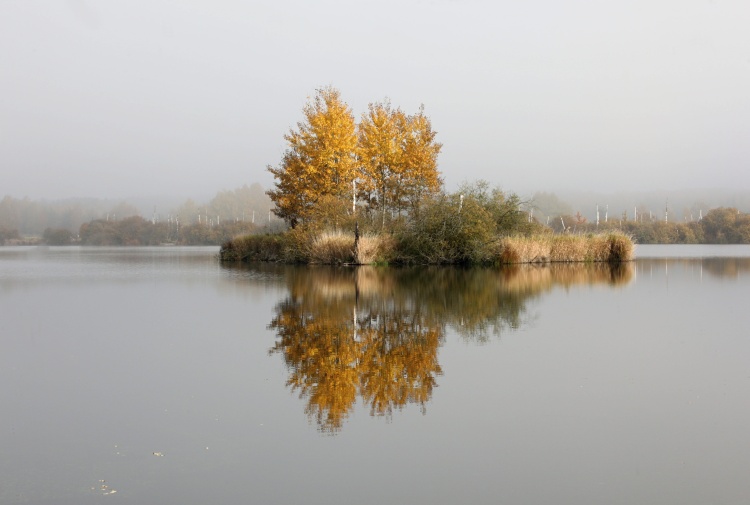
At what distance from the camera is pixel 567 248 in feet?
99.2

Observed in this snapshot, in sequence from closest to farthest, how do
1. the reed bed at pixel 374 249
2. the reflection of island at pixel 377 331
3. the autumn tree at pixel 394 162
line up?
the reflection of island at pixel 377 331, the reed bed at pixel 374 249, the autumn tree at pixel 394 162

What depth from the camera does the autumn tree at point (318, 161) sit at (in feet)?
108

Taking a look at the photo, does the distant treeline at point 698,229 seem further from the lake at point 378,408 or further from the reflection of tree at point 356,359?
the lake at point 378,408

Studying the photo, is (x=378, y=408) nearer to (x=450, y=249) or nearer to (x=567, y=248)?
(x=450, y=249)

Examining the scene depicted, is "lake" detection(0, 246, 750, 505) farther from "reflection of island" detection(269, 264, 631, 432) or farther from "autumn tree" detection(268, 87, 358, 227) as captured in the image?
"autumn tree" detection(268, 87, 358, 227)

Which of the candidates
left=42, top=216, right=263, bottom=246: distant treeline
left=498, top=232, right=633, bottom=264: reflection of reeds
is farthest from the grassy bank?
left=42, top=216, right=263, bottom=246: distant treeline

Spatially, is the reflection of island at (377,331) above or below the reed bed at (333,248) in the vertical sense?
below

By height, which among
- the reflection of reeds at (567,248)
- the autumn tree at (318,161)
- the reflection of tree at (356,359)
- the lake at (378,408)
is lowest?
the lake at (378,408)

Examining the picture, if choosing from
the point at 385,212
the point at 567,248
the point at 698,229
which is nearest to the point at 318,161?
the point at 385,212

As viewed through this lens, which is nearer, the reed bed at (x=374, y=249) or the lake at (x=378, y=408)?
the lake at (x=378, y=408)

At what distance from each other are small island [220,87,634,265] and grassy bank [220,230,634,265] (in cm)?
4

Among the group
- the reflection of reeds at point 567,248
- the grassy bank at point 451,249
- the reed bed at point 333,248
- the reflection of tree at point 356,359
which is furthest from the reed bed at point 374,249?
the reflection of tree at point 356,359

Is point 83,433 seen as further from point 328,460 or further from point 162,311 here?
point 162,311

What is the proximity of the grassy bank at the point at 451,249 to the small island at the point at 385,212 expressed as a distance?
1.8 inches
